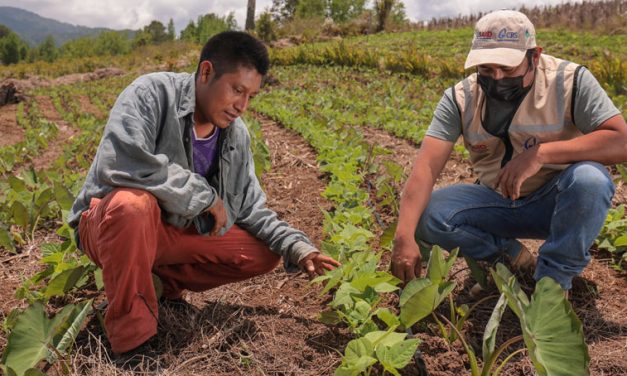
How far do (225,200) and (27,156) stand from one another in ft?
16.0

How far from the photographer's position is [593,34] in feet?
50.2

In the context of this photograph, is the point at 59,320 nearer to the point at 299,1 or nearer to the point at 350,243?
the point at 350,243

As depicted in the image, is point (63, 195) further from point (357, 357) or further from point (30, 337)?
point (357, 357)

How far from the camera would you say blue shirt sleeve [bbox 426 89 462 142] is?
229 centimetres

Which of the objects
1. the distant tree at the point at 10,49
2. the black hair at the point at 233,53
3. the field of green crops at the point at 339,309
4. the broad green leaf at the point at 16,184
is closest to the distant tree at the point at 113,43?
the distant tree at the point at 10,49

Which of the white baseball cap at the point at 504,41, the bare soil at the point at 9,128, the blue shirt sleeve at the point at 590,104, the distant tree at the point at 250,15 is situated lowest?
the bare soil at the point at 9,128

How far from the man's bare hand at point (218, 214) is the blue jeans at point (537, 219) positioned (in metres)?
0.84

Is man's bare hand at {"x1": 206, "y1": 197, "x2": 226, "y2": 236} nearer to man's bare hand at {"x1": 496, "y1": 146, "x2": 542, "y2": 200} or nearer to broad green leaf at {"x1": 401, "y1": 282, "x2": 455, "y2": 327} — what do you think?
broad green leaf at {"x1": 401, "y1": 282, "x2": 455, "y2": 327}

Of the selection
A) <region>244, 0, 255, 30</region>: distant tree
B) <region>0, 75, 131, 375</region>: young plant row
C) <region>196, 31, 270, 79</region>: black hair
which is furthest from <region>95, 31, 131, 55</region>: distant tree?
<region>196, 31, 270, 79</region>: black hair

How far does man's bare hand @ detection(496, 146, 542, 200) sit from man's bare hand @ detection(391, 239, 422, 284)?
1.36 feet

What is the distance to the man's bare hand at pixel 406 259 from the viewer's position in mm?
2055

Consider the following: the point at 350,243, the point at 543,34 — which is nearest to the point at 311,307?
the point at 350,243

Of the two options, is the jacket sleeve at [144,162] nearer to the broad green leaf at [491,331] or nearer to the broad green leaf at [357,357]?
the broad green leaf at [357,357]

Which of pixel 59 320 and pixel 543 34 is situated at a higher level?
pixel 543 34
